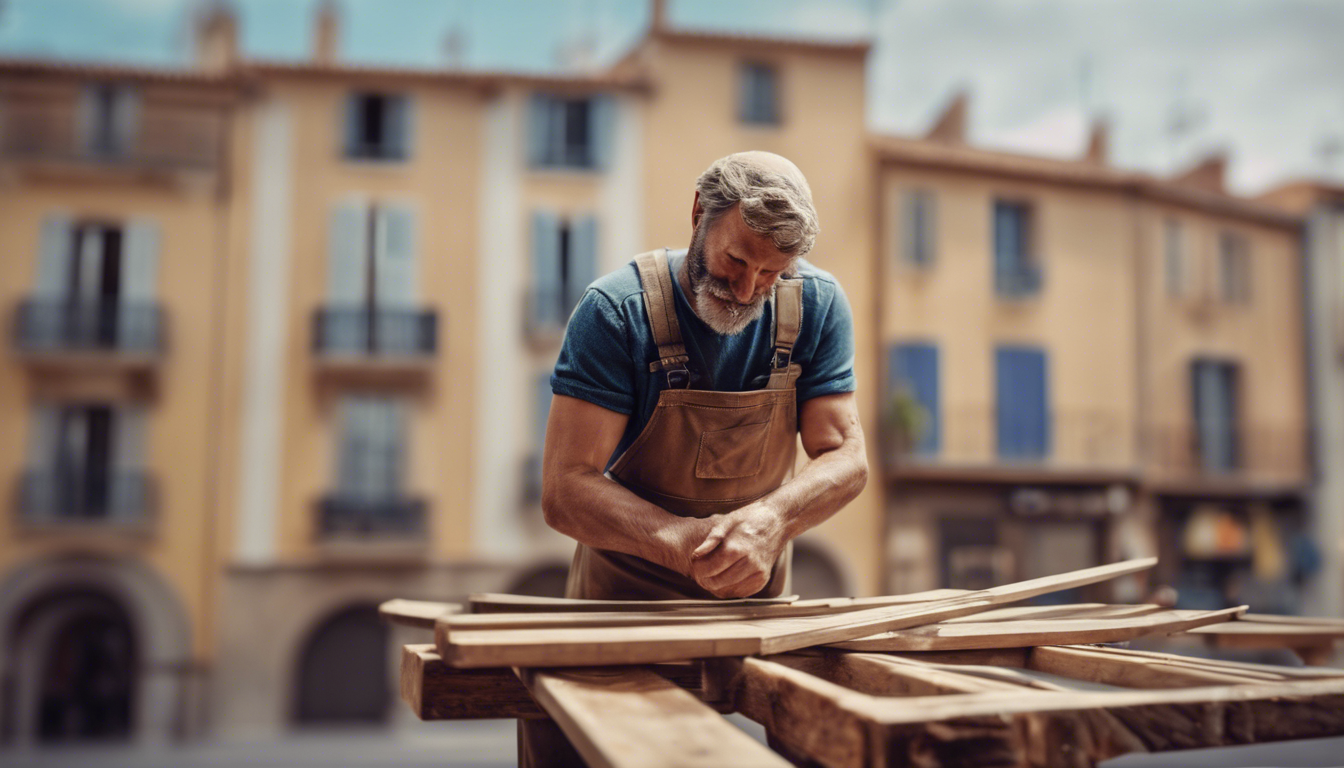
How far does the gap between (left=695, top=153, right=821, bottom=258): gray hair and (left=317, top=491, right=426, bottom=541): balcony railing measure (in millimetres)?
16880

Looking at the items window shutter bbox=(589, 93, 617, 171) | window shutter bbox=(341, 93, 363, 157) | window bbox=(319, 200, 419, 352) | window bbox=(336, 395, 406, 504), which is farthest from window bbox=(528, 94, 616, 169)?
window bbox=(336, 395, 406, 504)

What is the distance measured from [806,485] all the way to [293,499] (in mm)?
17340

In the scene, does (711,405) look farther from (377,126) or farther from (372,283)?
(377,126)

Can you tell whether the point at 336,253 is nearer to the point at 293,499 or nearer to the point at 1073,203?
the point at 293,499

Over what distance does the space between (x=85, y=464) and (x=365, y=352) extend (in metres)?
A: 4.56

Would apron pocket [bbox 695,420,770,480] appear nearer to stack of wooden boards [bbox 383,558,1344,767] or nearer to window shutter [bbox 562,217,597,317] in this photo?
stack of wooden boards [bbox 383,558,1344,767]

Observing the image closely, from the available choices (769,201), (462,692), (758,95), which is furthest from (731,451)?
(758,95)

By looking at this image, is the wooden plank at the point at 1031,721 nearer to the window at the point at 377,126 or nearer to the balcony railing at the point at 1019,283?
the window at the point at 377,126

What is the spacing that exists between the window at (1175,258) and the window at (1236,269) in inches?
53.1

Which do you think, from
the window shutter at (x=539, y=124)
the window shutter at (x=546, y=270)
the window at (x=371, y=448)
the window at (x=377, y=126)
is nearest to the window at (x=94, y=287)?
the window at (x=371, y=448)

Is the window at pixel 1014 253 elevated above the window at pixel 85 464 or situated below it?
above

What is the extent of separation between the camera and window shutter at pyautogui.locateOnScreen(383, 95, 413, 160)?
19.5 metres

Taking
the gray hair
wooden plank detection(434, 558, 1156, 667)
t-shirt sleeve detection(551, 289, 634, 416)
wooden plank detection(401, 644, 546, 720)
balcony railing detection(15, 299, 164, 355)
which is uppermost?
balcony railing detection(15, 299, 164, 355)

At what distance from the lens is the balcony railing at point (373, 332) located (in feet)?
61.4
